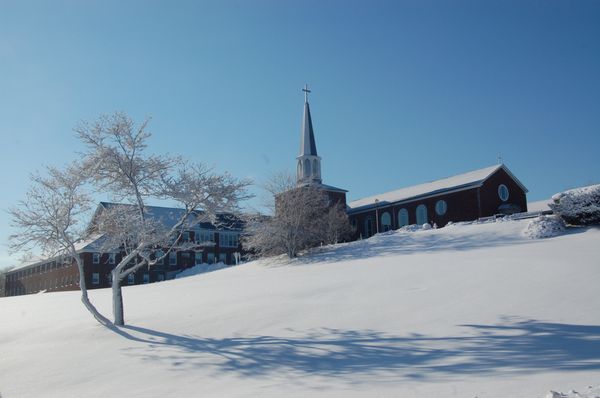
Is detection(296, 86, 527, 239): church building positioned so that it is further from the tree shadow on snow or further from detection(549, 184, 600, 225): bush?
the tree shadow on snow

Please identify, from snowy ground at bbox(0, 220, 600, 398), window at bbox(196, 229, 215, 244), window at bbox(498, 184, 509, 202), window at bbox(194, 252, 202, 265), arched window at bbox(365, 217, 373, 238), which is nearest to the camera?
snowy ground at bbox(0, 220, 600, 398)

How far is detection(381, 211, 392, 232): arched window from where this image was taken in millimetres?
51616

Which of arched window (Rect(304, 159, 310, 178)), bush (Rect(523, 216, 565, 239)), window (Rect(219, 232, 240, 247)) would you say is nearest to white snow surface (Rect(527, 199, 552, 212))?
arched window (Rect(304, 159, 310, 178))

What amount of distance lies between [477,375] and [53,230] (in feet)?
46.5

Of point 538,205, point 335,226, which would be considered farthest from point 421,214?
point 538,205

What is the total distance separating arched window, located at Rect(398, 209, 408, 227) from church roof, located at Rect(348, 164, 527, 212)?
116 centimetres

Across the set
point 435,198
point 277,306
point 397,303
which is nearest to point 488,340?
point 397,303

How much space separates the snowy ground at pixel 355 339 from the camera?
30.8ft

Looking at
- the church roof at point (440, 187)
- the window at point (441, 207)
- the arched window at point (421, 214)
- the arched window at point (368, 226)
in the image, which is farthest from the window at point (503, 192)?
the arched window at point (368, 226)

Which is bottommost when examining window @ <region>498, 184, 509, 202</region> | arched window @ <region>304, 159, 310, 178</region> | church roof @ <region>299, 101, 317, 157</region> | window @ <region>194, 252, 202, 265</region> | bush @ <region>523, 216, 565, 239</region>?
window @ <region>194, 252, 202, 265</region>

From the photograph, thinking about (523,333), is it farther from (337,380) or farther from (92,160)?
(92,160)

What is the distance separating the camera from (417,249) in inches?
1222

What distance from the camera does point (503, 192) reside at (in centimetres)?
4606

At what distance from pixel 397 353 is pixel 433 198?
1496 inches
